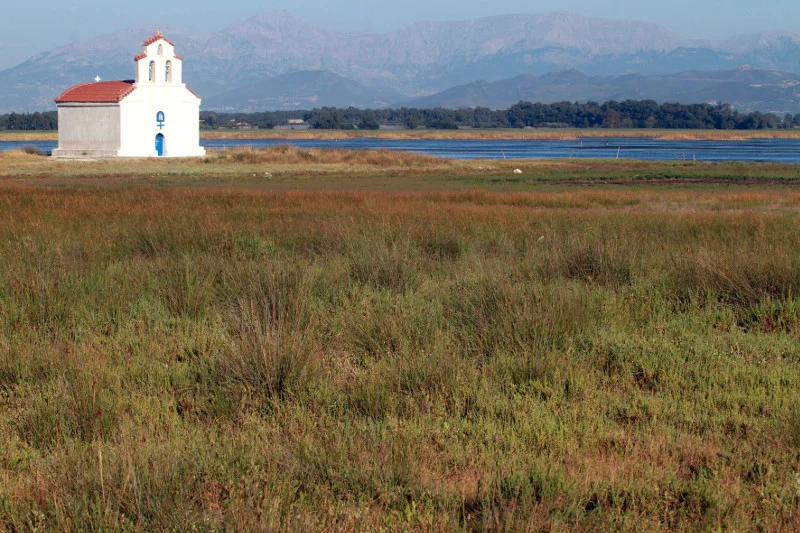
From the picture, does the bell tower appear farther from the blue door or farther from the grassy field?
the grassy field

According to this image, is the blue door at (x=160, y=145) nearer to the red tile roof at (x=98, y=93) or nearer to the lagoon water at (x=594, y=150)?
the red tile roof at (x=98, y=93)

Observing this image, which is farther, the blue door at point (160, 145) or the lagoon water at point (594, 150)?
the lagoon water at point (594, 150)

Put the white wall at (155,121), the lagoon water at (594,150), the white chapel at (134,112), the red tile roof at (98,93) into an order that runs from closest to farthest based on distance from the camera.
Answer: the red tile roof at (98,93)
the white chapel at (134,112)
the white wall at (155,121)
the lagoon water at (594,150)

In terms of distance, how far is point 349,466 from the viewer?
5.18 meters

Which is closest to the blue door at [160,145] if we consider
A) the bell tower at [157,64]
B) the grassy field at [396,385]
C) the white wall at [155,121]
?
the white wall at [155,121]

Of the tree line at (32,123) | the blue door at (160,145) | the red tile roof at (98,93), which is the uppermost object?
the tree line at (32,123)

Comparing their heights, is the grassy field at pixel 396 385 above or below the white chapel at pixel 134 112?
below

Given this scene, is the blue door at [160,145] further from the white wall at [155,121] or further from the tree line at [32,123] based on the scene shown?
the tree line at [32,123]

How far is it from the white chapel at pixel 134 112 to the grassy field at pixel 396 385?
1858 inches

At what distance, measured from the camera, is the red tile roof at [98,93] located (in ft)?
191

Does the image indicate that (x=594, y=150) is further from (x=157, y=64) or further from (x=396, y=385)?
(x=396, y=385)

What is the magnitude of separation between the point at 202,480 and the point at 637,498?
265 cm

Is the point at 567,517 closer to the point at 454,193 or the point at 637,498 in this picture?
the point at 637,498

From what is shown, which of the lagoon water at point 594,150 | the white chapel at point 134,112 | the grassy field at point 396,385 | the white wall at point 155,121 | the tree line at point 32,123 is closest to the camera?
the grassy field at point 396,385
